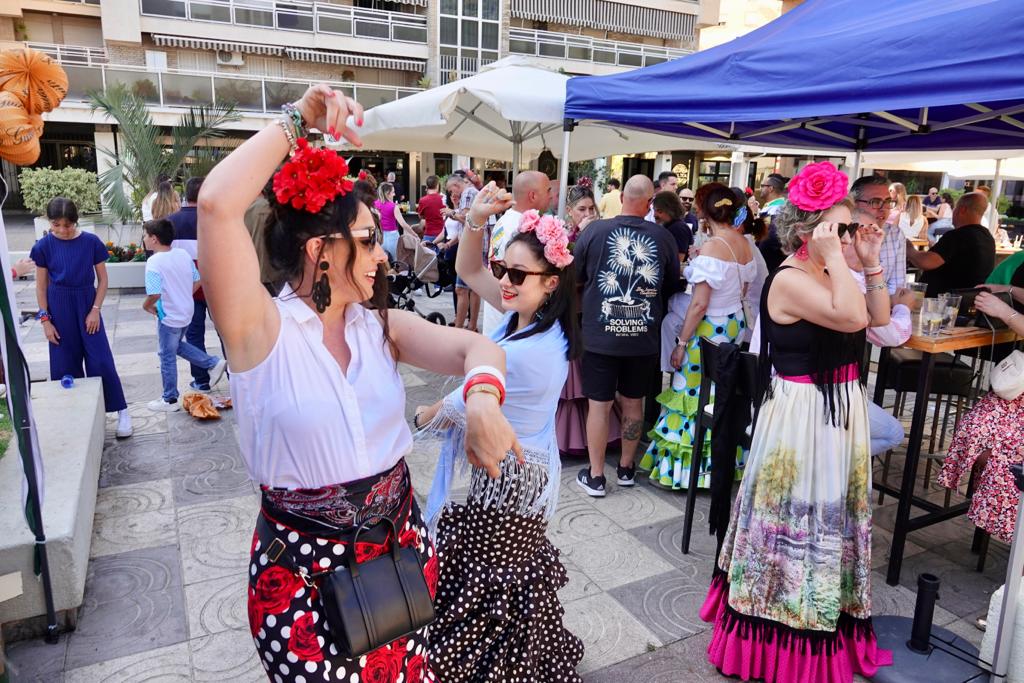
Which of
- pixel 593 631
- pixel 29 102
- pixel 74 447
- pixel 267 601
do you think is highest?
pixel 29 102

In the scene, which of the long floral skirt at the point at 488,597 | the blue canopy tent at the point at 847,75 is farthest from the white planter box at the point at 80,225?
the long floral skirt at the point at 488,597

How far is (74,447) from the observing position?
145 inches

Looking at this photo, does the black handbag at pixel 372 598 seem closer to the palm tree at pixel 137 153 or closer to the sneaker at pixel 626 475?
the sneaker at pixel 626 475

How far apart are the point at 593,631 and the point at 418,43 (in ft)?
95.1

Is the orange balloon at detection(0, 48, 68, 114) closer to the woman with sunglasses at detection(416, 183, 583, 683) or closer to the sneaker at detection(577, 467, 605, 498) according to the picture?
the woman with sunglasses at detection(416, 183, 583, 683)

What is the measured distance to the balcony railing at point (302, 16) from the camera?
2453cm

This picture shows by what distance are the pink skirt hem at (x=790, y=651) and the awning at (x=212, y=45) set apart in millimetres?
27902

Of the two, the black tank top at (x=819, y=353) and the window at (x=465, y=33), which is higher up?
the window at (x=465, y=33)

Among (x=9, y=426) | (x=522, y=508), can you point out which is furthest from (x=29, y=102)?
(x=9, y=426)

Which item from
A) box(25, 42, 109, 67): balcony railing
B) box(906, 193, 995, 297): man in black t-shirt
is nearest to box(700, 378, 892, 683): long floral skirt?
box(906, 193, 995, 297): man in black t-shirt

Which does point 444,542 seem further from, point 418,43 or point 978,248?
point 418,43

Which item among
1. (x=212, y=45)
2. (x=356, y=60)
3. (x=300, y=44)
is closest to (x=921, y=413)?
(x=300, y=44)

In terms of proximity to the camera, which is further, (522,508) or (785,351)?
(785,351)

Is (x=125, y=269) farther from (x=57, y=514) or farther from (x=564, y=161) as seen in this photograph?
(x=57, y=514)
